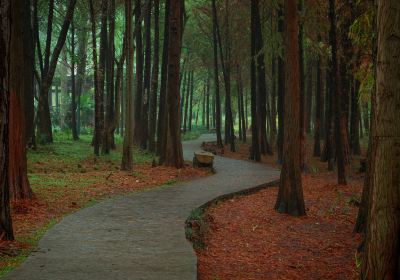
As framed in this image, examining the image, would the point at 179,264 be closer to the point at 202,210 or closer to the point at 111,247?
the point at 111,247

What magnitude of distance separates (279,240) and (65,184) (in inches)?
256

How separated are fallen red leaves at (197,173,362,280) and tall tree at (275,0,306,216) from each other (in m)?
0.42

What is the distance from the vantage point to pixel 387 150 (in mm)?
4945

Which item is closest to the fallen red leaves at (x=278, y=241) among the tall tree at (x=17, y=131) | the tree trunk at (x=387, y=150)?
the tree trunk at (x=387, y=150)

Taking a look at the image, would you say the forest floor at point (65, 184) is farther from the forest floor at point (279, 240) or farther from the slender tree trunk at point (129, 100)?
Result: the forest floor at point (279, 240)

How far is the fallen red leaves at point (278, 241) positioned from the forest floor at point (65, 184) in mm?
2719

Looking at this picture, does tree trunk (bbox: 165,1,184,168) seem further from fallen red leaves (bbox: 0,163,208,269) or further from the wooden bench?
the wooden bench

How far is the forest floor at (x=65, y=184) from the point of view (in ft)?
25.4

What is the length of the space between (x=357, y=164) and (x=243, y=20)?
35.9 ft

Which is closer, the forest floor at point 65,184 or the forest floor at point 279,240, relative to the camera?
the forest floor at point 279,240

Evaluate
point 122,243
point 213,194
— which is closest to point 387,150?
point 122,243

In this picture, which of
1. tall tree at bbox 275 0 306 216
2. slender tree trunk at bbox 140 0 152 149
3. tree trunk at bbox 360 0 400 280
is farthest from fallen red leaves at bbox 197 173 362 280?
slender tree trunk at bbox 140 0 152 149

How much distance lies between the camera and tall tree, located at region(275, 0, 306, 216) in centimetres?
1133

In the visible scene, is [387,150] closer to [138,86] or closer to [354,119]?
[354,119]
